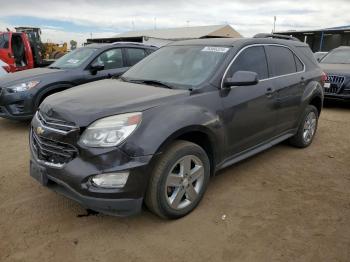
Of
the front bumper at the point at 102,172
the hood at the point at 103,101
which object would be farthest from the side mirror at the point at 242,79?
the front bumper at the point at 102,172

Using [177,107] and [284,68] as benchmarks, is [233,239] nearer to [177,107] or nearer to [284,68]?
[177,107]

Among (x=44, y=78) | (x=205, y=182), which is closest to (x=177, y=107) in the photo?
(x=205, y=182)

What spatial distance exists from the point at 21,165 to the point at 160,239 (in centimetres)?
259

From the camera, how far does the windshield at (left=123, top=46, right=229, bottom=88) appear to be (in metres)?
3.73

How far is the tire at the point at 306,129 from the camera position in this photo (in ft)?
17.5

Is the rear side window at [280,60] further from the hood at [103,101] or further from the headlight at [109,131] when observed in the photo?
the headlight at [109,131]

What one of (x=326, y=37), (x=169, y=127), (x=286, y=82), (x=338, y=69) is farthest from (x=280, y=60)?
(x=326, y=37)

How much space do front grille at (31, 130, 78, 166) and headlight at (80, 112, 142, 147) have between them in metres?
0.18

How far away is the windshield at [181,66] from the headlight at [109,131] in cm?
92

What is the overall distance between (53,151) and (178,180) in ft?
3.84

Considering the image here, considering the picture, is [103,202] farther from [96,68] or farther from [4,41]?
[4,41]

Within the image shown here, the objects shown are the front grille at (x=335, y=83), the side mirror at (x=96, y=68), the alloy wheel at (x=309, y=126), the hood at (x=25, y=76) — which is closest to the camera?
the alloy wheel at (x=309, y=126)

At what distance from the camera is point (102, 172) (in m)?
2.79

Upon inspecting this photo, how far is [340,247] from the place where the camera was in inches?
116
